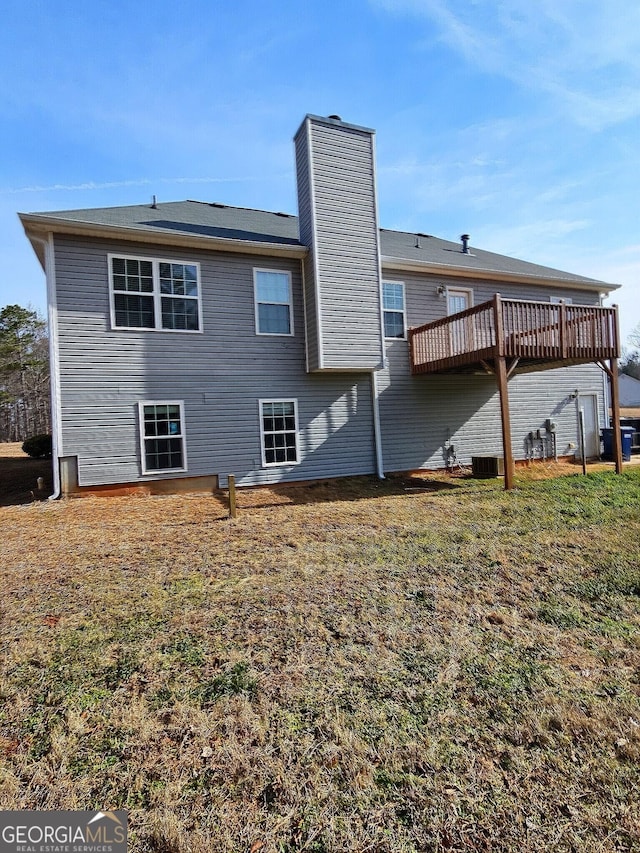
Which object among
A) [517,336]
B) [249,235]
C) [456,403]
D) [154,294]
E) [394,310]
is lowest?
[456,403]

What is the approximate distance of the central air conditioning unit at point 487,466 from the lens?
10914 mm

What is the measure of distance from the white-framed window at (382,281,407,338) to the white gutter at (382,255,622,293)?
471mm

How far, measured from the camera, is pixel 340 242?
10.3 metres

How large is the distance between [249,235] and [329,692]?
9.91 meters

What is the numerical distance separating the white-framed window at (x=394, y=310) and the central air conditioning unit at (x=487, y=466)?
12.6 feet

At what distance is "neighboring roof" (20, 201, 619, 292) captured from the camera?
8508 millimetres

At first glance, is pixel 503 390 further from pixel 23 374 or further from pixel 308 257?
pixel 23 374

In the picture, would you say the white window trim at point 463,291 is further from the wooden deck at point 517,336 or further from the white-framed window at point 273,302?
the white-framed window at point 273,302

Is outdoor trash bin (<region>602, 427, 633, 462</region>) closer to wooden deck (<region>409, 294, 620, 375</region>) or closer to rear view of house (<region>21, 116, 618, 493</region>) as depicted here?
rear view of house (<region>21, 116, 618, 493</region>)

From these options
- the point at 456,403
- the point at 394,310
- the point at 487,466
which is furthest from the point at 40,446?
the point at 487,466

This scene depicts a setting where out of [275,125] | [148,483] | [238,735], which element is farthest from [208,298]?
[238,735]

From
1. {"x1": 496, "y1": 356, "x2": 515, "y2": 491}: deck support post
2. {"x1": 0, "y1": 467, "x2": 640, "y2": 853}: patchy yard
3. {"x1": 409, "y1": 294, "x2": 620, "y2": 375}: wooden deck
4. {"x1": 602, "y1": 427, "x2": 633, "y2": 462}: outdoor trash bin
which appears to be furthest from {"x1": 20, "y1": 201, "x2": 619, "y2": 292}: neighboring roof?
{"x1": 0, "y1": 467, "x2": 640, "y2": 853}: patchy yard

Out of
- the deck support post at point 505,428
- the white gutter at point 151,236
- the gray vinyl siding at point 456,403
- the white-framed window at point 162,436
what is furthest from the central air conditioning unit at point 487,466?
the white-framed window at point 162,436

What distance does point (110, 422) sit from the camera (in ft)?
28.3
